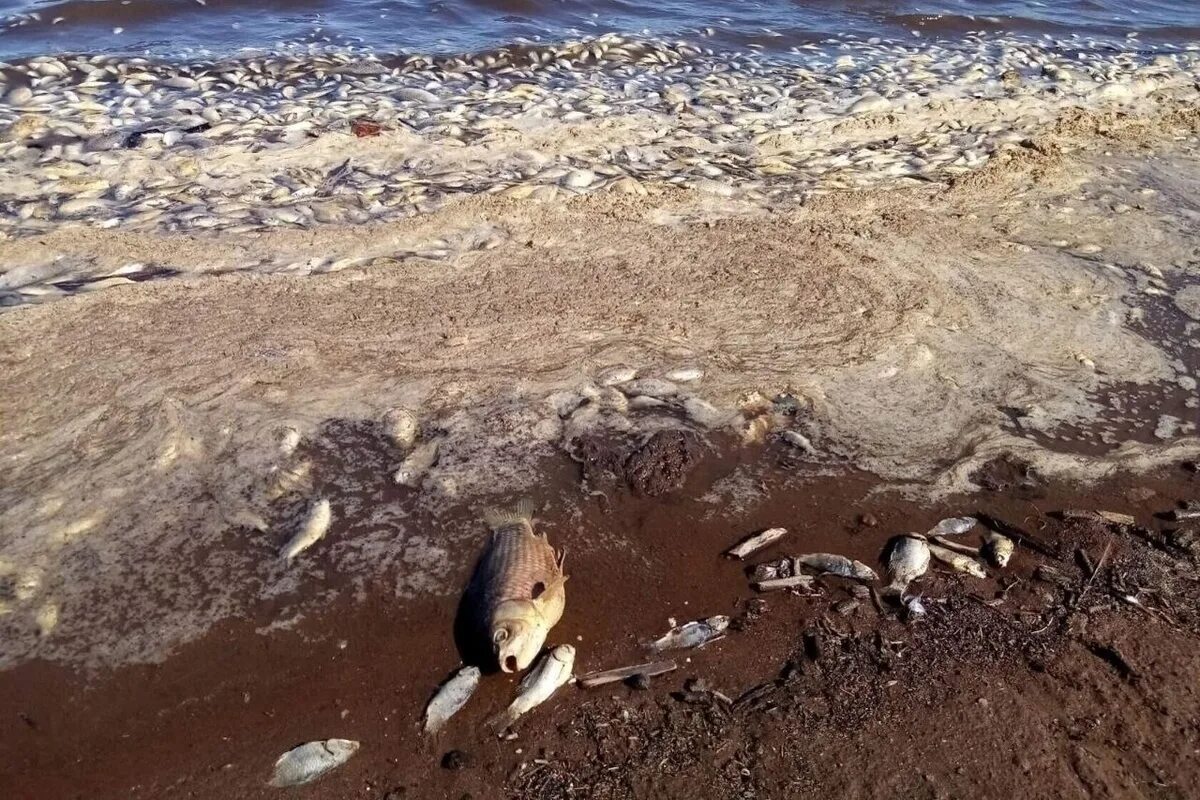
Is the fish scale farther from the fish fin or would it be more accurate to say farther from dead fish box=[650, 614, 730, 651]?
dead fish box=[650, 614, 730, 651]

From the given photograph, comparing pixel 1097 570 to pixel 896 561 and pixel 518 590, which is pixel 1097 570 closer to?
pixel 896 561

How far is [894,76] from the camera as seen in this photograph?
11.8 meters

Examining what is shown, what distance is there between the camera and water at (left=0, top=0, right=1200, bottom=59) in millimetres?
12805

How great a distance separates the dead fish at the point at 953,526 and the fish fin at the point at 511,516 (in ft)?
5.90

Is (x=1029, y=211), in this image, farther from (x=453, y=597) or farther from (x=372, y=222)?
(x=453, y=597)

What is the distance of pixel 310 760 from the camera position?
322cm

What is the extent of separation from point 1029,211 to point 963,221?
66 cm

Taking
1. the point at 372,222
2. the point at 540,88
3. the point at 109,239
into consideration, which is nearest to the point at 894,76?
the point at 540,88

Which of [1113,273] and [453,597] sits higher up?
[1113,273]

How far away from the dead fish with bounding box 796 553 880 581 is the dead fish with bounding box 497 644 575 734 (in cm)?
114

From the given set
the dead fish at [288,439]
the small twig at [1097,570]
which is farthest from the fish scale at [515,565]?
the small twig at [1097,570]

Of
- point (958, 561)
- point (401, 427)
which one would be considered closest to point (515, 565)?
point (401, 427)

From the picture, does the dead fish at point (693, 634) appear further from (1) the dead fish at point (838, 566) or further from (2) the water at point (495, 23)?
(2) the water at point (495, 23)

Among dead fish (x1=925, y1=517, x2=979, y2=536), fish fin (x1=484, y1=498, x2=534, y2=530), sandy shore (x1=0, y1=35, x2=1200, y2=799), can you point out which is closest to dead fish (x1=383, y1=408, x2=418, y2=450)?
sandy shore (x1=0, y1=35, x2=1200, y2=799)
